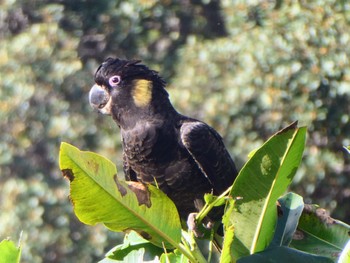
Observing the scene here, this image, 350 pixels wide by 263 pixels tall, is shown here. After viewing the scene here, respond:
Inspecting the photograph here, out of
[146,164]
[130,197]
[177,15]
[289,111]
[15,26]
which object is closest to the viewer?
[130,197]

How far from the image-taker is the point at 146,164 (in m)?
2.79

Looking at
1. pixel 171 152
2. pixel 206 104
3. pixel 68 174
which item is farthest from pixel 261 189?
pixel 206 104

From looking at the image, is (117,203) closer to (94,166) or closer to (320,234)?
(94,166)

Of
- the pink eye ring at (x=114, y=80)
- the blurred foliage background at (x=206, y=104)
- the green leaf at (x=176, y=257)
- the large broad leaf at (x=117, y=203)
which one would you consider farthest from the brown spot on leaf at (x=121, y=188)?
the blurred foliage background at (x=206, y=104)

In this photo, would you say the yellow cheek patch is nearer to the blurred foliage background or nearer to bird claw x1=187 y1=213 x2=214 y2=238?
bird claw x1=187 y1=213 x2=214 y2=238

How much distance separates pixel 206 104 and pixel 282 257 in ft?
13.3

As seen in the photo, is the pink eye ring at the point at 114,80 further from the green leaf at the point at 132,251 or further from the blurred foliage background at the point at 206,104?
the blurred foliage background at the point at 206,104

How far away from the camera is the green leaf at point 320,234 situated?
60.2 inches

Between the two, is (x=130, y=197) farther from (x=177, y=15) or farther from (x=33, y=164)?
(x=177, y=15)

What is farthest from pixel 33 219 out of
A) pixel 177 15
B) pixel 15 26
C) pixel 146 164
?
pixel 146 164

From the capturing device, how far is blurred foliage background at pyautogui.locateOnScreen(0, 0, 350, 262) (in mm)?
5441

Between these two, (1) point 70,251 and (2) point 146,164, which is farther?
(1) point 70,251

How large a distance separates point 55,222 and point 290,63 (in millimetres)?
1792

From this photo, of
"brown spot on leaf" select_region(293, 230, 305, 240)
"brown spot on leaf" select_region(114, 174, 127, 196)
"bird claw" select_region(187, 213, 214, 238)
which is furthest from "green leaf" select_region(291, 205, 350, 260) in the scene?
"brown spot on leaf" select_region(114, 174, 127, 196)
